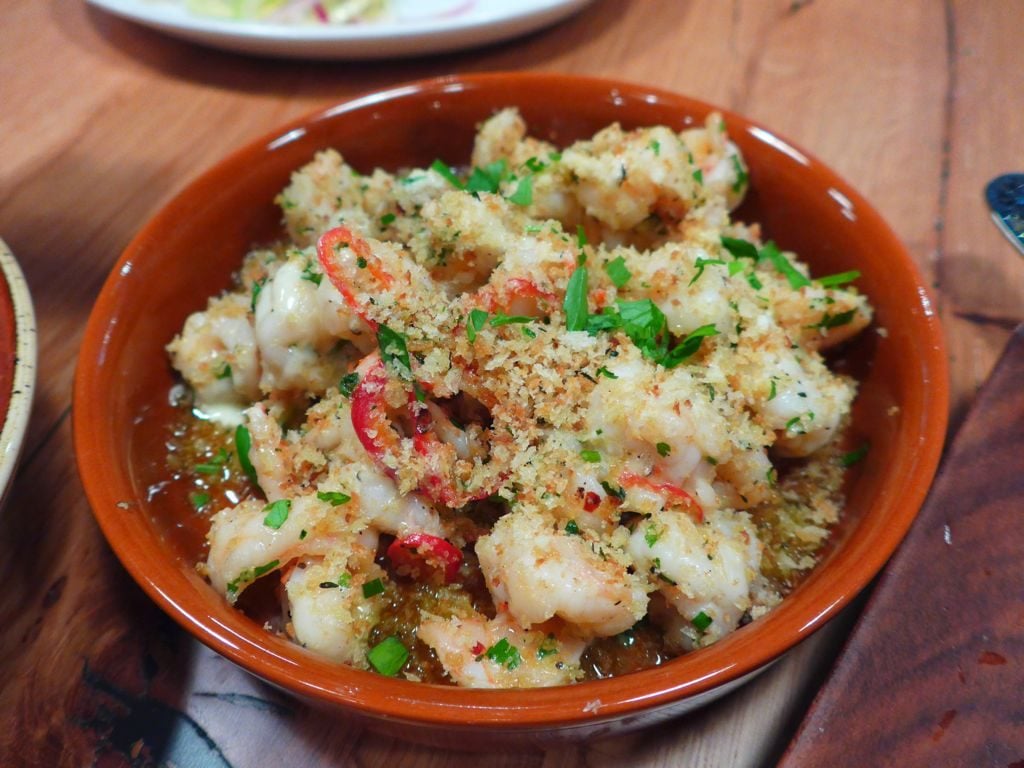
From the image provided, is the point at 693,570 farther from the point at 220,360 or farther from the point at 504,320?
the point at 220,360

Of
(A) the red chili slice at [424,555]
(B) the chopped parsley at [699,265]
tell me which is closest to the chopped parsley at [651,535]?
(A) the red chili slice at [424,555]

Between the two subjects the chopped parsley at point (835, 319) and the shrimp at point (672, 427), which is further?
the chopped parsley at point (835, 319)

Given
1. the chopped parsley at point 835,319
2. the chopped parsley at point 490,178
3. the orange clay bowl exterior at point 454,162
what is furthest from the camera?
the chopped parsley at point 490,178

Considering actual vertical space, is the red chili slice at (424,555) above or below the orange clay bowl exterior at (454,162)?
below

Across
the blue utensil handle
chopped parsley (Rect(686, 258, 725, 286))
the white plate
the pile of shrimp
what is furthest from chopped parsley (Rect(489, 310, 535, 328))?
the white plate

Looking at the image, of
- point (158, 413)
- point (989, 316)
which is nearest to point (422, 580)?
point (158, 413)

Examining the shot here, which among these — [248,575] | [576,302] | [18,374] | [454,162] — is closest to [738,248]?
[576,302]

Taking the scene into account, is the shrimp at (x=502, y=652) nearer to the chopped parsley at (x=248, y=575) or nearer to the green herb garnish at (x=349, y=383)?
the chopped parsley at (x=248, y=575)

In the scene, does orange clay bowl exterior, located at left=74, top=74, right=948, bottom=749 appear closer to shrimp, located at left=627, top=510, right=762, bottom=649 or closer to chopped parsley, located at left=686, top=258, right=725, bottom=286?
shrimp, located at left=627, top=510, right=762, bottom=649

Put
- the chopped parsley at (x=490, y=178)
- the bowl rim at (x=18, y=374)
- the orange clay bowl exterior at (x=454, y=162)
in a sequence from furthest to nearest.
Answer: the chopped parsley at (x=490, y=178) < the bowl rim at (x=18, y=374) < the orange clay bowl exterior at (x=454, y=162)
